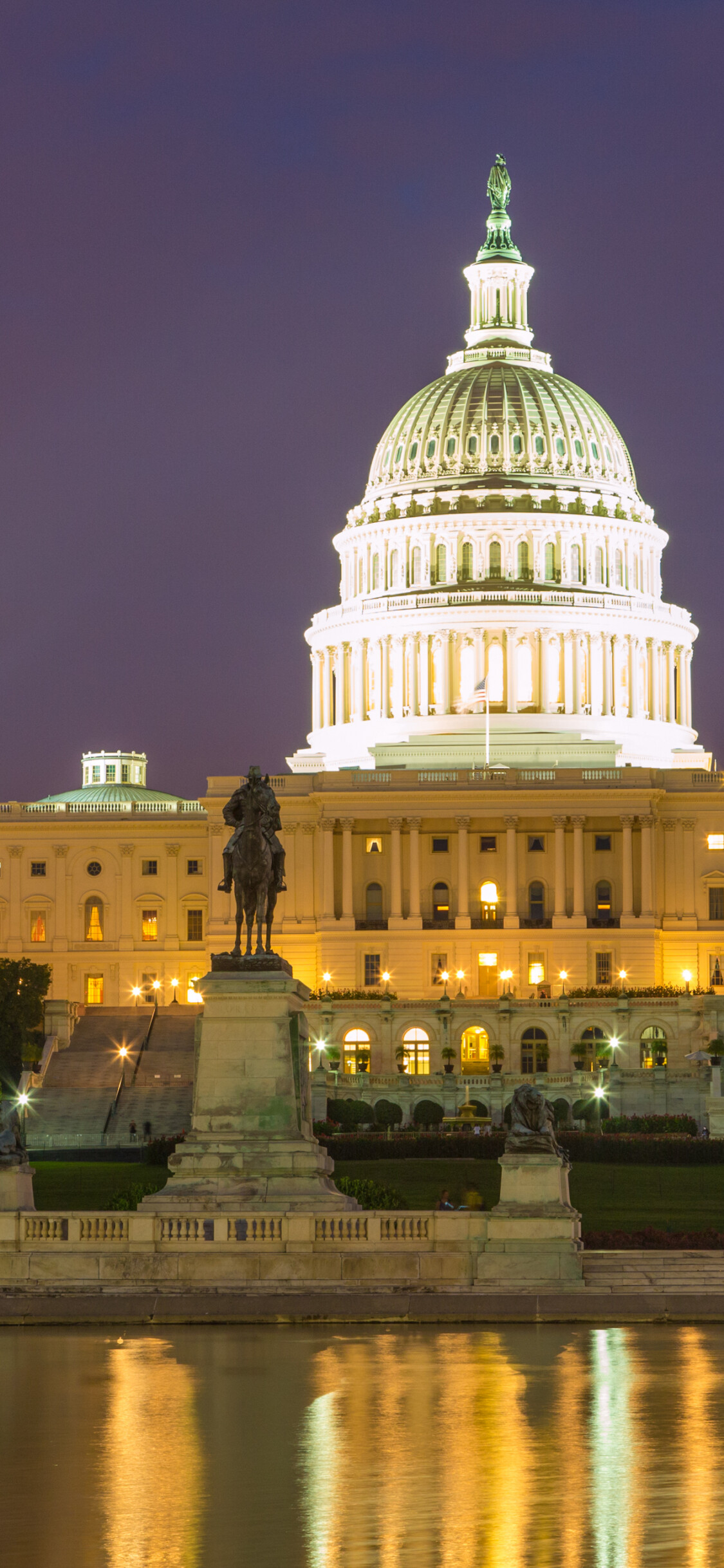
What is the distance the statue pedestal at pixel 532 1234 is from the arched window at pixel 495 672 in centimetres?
10564

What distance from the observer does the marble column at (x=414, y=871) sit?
132 metres

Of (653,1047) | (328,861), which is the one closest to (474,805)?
(328,861)

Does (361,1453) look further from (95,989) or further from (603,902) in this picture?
(95,989)

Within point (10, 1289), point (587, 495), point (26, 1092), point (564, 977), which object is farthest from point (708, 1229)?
point (587, 495)

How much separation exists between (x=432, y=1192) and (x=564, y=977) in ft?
207

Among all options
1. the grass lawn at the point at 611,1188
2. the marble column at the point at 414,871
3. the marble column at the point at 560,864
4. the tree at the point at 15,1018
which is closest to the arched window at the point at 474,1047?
the marble column at the point at 414,871

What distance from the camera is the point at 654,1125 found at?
90.4 metres

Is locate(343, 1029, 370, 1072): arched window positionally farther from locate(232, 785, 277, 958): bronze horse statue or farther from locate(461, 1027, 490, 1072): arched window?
locate(232, 785, 277, 958): bronze horse statue

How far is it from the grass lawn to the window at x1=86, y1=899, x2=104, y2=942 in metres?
65.3

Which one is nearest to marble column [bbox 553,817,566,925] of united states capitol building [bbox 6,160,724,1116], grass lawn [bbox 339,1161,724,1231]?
united states capitol building [bbox 6,160,724,1116]

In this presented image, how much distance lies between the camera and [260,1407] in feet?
96.3

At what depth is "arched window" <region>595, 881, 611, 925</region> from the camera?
5182 inches

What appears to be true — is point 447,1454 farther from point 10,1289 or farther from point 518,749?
point 518,749

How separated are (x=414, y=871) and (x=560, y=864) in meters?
7.30
